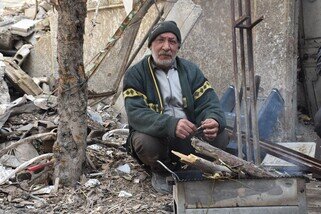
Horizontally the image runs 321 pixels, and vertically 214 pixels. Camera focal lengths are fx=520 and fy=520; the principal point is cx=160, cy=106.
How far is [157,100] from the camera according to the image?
4.29 m

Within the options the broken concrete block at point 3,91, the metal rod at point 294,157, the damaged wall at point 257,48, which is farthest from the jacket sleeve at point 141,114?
the broken concrete block at point 3,91

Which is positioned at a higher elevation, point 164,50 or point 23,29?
point 23,29

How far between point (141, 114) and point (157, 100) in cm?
26

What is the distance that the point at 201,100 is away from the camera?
4430mm

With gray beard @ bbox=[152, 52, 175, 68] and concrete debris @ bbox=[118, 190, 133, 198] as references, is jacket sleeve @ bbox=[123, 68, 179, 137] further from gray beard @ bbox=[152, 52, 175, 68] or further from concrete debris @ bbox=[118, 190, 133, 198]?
concrete debris @ bbox=[118, 190, 133, 198]

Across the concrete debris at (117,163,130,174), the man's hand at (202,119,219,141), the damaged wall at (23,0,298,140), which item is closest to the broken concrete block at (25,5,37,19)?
the damaged wall at (23,0,298,140)

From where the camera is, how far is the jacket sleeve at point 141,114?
3975 mm

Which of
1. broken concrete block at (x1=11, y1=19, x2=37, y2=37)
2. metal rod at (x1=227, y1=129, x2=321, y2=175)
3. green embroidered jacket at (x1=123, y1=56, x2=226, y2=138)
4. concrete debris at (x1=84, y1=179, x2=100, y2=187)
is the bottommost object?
metal rod at (x1=227, y1=129, x2=321, y2=175)

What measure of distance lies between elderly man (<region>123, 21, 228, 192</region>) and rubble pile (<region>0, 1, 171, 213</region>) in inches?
10.1

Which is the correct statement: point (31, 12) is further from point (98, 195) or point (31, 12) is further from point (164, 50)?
point (98, 195)

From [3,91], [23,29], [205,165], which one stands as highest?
[23,29]

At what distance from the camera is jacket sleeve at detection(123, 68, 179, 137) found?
397 centimetres

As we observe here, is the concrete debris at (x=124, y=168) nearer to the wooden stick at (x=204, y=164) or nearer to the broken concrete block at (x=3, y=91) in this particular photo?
the wooden stick at (x=204, y=164)

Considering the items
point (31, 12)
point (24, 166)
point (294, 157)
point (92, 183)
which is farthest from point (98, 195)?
point (31, 12)
